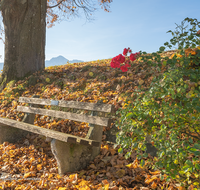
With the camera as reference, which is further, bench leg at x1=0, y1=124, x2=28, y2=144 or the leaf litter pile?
bench leg at x1=0, y1=124, x2=28, y2=144

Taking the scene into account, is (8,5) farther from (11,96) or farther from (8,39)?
(11,96)

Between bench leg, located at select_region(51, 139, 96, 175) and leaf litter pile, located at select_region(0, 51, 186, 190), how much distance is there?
0.10m

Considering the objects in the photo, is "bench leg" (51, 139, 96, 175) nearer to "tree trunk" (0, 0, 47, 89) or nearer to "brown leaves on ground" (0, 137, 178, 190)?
"brown leaves on ground" (0, 137, 178, 190)

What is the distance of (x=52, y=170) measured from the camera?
9.88 feet

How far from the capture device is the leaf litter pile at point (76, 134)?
8.14 feet

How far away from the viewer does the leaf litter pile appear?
8.14 feet

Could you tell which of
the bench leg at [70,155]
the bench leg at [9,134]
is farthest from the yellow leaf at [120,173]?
the bench leg at [9,134]

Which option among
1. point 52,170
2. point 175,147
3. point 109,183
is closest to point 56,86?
point 52,170

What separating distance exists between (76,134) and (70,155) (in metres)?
1.00

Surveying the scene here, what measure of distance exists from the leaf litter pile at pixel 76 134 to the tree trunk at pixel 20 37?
22.0 inches

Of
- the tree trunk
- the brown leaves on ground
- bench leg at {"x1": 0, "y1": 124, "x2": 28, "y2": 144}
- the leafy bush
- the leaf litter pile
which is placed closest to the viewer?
the leafy bush

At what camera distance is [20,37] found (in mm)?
7000

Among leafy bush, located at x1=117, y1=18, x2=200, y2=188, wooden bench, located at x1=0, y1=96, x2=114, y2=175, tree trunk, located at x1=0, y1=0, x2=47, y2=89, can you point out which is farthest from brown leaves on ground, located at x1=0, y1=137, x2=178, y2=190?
tree trunk, located at x1=0, y1=0, x2=47, y2=89

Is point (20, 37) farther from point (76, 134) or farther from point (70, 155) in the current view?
point (70, 155)
